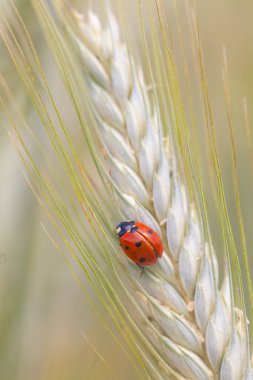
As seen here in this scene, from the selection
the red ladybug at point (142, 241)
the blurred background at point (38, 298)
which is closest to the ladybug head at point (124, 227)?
the red ladybug at point (142, 241)

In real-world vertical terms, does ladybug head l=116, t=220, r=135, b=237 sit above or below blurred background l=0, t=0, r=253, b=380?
above

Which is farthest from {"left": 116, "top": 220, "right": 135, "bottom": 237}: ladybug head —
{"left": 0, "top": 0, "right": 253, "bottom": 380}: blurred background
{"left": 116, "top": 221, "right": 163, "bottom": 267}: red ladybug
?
{"left": 0, "top": 0, "right": 253, "bottom": 380}: blurred background

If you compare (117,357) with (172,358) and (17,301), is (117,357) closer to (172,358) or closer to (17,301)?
(17,301)

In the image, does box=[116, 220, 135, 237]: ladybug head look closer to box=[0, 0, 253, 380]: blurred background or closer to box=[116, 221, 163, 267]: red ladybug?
box=[116, 221, 163, 267]: red ladybug

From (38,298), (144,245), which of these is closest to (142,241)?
(144,245)

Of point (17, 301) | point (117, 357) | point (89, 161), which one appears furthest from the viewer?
point (89, 161)

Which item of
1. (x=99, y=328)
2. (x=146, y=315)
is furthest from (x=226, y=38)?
(x=146, y=315)

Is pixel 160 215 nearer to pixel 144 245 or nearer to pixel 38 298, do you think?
pixel 144 245
